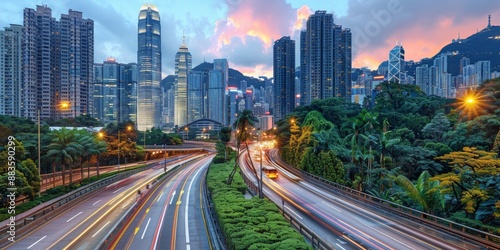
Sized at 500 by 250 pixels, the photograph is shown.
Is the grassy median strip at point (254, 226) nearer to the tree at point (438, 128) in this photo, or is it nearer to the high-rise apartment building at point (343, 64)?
the tree at point (438, 128)

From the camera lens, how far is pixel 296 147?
63.1 meters

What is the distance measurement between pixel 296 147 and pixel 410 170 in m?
22.5

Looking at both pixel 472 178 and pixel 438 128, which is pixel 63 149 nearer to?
pixel 472 178

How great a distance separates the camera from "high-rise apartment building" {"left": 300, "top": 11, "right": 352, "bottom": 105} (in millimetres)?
176500

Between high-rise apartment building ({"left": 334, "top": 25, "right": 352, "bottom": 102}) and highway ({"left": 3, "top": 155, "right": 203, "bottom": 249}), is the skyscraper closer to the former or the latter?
high-rise apartment building ({"left": 334, "top": 25, "right": 352, "bottom": 102})

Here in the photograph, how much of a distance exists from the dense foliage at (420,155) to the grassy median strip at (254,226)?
42.4 ft

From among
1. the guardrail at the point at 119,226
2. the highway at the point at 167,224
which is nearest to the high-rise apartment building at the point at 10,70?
the guardrail at the point at 119,226

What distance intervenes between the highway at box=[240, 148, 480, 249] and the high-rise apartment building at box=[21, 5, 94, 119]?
444 ft

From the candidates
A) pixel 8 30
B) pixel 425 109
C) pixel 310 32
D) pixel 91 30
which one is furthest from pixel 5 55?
pixel 425 109

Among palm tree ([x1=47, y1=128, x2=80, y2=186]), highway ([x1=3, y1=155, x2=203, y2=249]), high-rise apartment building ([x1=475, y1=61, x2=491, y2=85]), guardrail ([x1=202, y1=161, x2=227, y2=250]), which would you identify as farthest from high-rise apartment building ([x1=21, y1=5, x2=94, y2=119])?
high-rise apartment building ([x1=475, y1=61, x2=491, y2=85])

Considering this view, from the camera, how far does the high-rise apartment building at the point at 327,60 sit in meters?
176

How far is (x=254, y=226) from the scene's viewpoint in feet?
64.7

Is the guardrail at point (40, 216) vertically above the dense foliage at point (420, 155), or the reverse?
the dense foliage at point (420, 155)

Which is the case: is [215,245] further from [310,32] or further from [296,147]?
[310,32]
